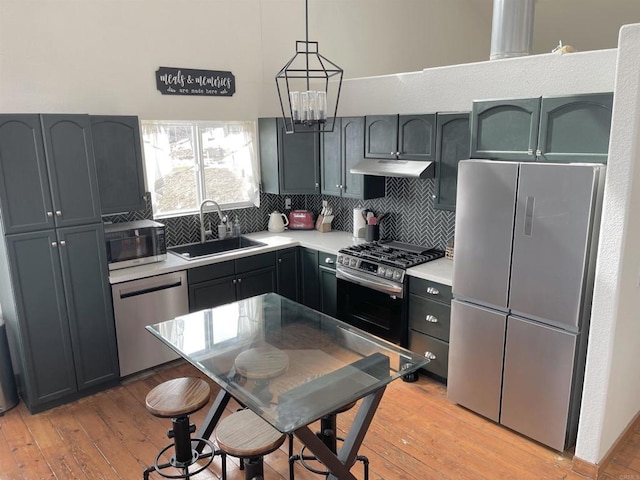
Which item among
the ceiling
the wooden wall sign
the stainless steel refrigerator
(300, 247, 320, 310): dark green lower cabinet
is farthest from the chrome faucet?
the ceiling

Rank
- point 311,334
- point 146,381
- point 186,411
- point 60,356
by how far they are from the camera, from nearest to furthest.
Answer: point 186,411 → point 311,334 → point 60,356 → point 146,381

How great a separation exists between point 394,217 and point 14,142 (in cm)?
301

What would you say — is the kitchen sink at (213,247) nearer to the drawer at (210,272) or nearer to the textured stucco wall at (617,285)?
the drawer at (210,272)

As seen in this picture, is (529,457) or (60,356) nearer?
(529,457)

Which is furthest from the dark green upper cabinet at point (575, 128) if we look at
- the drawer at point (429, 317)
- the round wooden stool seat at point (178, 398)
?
the round wooden stool seat at point (178, 398)

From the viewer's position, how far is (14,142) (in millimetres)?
3096

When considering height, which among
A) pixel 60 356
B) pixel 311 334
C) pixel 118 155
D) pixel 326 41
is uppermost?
pixel 326 41

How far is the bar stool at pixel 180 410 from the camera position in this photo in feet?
8.30

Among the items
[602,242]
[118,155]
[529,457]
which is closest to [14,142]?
[118,155]

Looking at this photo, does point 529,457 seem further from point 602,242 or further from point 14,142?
point 14,142

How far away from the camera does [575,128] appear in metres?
2.73

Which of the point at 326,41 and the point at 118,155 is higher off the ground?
the point at 326,41


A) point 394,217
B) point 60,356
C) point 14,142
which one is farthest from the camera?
point 394,217

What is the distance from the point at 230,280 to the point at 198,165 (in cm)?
115
